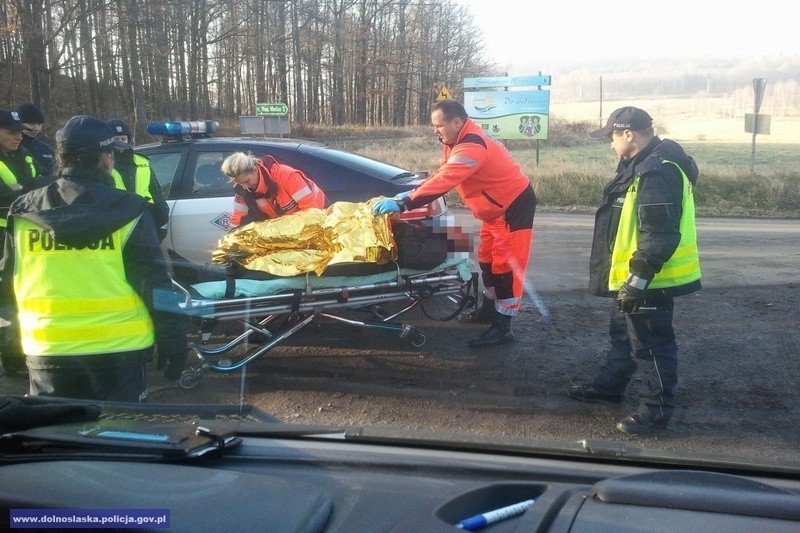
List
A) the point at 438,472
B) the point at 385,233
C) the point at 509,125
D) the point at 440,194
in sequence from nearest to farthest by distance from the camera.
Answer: the point at 438,472, the point at 385,233, the point at 440,194, the point at 509,125

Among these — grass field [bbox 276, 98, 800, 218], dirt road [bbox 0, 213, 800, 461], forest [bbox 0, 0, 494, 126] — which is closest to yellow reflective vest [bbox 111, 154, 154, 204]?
dirt road [bbox 0, 213, 800, 461]

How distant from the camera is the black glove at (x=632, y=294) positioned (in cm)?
429

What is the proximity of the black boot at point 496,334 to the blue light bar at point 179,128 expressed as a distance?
3553 millimetres

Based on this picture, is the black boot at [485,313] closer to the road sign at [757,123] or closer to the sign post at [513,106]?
the road sign at [757,123]

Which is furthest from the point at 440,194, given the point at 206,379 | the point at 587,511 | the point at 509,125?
the point at 509,125

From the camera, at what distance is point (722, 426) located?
441 centimetres

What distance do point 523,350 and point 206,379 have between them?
2.53 meters

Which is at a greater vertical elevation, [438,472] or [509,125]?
[509,125]

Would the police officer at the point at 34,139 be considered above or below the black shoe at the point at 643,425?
above

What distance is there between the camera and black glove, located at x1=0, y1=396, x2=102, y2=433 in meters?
2.19

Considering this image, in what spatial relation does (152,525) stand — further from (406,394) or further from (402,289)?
(402,289)

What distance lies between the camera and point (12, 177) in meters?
5.68

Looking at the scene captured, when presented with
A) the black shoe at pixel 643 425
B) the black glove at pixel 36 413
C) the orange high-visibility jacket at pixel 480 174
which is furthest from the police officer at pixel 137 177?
the black shoe at pixel 643 425

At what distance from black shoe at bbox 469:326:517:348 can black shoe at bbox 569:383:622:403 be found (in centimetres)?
118
